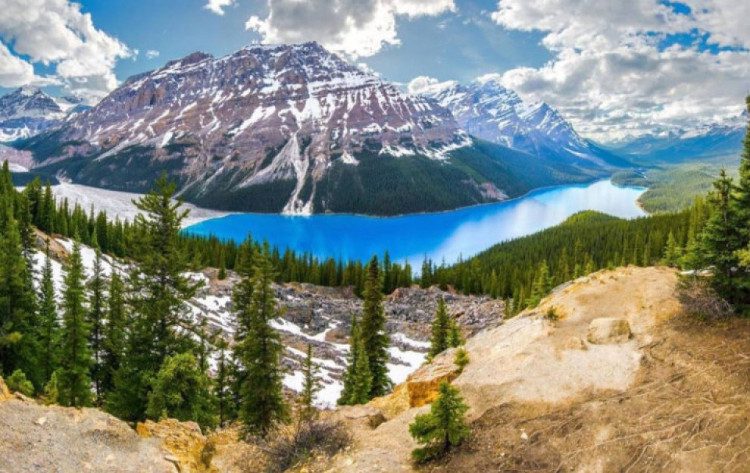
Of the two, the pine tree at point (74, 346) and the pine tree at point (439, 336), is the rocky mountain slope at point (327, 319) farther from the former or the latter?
the pine tree at point (74, 346)

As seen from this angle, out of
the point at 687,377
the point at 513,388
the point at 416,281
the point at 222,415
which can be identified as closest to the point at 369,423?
the point at 513,388

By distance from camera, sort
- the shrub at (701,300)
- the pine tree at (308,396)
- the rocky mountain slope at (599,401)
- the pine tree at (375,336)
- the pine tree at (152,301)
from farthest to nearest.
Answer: the pine tree at (375,336)
the pine tree at (152,301)
the shrub at (701,300)
the pine tree at (308,396)
the rocky mountain slope at (599,401)

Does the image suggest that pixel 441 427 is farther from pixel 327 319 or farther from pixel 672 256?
pixel 327 319

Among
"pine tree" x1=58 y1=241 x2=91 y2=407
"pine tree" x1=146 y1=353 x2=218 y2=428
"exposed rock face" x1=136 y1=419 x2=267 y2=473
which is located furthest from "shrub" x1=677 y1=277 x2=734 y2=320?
"pine tree" x1=58 y1=241 x2=91 y2=407

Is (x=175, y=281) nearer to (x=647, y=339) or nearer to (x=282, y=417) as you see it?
(x=282, y=417)

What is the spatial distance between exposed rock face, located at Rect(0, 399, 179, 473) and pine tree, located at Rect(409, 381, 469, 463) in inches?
310

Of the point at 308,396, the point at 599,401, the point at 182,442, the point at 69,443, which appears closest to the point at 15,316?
the point at 308,396

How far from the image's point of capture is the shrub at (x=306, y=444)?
16.0 metres

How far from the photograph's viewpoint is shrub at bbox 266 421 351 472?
16.0 metres

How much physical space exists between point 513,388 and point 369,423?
6248mm

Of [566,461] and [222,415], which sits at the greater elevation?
[566,461]

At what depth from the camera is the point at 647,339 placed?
1892 cm

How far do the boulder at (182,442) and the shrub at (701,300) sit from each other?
2053 centimetres

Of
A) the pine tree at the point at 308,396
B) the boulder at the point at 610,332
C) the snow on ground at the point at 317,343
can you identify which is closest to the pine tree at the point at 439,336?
the snow on ground at the point at 317,343
